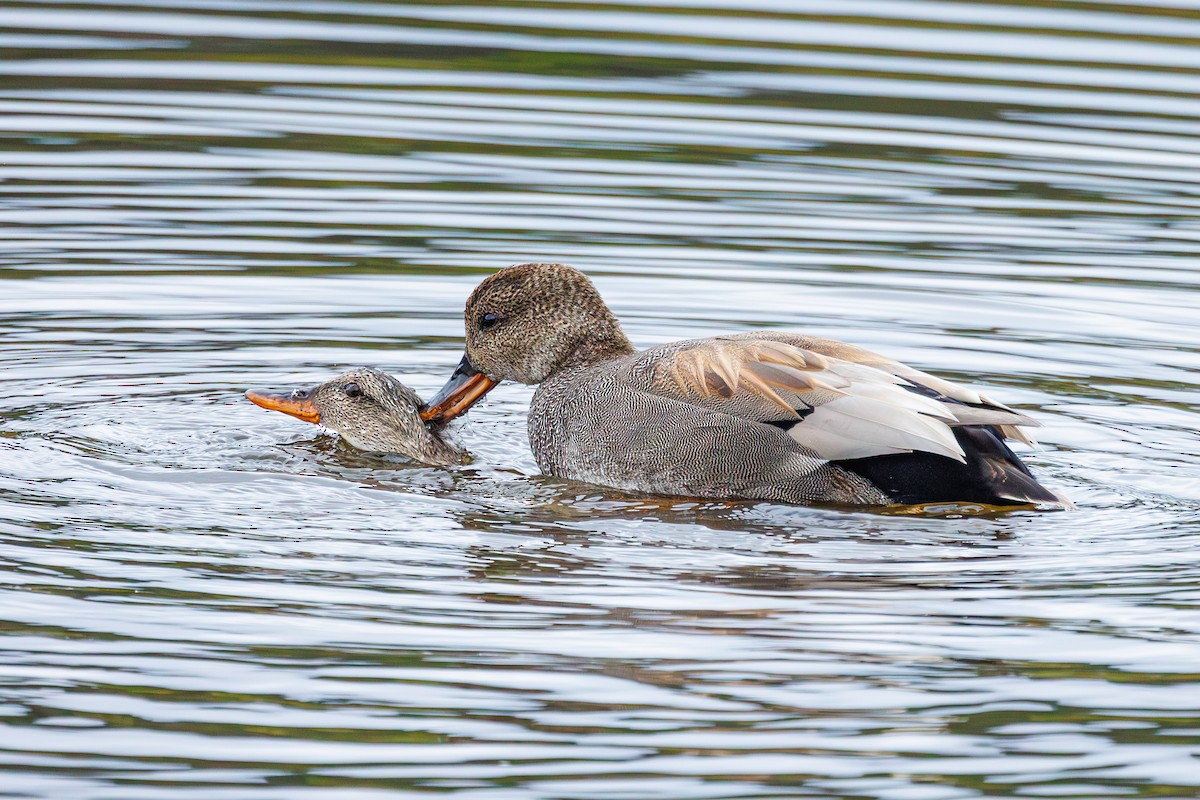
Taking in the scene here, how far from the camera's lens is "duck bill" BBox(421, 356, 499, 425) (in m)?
9.88

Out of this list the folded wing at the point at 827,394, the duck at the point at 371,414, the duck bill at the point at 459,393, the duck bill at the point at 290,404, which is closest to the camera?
the folded wing at the point at 827,394

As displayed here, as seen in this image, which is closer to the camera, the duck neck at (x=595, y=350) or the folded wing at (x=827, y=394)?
the folded wing at (x=827, y=394)

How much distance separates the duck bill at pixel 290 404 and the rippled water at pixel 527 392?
0.17 metres

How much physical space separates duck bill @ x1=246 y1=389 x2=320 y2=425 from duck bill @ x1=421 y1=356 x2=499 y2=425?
0.53 m

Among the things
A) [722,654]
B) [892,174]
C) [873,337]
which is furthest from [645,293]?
[722,654]

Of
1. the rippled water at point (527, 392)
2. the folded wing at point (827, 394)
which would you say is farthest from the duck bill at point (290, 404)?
the folded wing at point (827, 394)

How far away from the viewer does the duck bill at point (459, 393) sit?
988 centimetres

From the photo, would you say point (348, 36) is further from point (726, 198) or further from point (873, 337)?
point (873, 337)

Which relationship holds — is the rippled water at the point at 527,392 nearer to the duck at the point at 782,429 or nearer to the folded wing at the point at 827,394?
the duck at the point at 782,429

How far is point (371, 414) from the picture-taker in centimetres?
957

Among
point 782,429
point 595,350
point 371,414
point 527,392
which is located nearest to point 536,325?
point 595,350

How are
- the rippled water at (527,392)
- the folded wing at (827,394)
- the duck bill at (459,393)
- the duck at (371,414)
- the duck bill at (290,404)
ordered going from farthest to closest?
the duck bill at (459,393) < the duck bill at (290,404) < the duck at (371,414) < the folded wing at (827,394) < the rippled water at (527,392)

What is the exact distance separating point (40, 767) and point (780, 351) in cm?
412

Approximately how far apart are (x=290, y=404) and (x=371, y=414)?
0.44 metres
